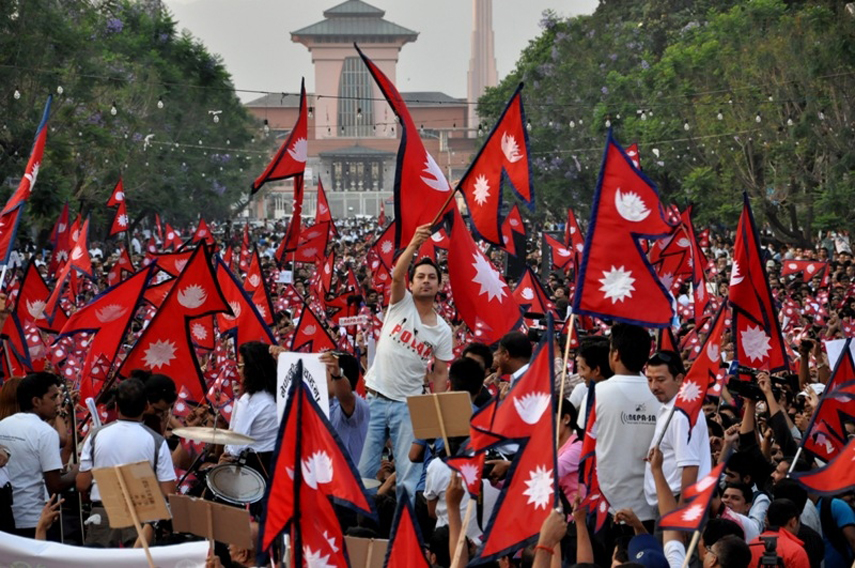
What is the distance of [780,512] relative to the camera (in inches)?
279

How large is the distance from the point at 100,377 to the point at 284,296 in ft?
29.2

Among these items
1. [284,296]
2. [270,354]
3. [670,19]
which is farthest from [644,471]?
[670,19]

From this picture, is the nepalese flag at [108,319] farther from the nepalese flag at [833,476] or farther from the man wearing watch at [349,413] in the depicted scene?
the nepalese flag at [833,476]

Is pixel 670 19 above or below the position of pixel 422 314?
above

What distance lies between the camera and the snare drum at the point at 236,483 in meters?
7.31

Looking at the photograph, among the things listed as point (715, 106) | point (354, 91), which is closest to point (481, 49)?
point (354, 91)

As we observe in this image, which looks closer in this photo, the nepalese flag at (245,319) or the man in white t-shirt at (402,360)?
the man in white t-shirt at (402,360)

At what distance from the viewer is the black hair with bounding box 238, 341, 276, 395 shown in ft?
27.6

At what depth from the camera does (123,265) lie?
19812mm

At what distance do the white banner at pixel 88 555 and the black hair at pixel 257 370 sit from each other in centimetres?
226

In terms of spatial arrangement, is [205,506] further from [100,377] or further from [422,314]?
[100,377]

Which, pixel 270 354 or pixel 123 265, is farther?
pixel 123 265

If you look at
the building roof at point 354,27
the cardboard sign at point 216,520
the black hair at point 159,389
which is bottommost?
the cardboard sign at point 216,520

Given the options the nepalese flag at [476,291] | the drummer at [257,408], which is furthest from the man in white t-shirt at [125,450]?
the nepalese flag at [476,291]
